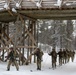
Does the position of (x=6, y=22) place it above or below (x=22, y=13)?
below

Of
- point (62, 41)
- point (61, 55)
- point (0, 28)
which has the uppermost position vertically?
point (0, 28)

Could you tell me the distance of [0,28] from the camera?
78.6 feet

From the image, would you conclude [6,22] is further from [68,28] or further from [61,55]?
[68,28]

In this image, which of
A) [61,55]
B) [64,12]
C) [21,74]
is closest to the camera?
[21,74]

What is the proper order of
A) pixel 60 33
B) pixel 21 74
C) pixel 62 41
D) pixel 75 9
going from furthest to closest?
pixel 62 41
pixel 60 33
pixel 75 9
pixel 21 74

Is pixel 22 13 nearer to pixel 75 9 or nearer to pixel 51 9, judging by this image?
pixel 51 9

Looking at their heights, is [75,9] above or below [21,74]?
above

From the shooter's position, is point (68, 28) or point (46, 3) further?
point (68, 28)

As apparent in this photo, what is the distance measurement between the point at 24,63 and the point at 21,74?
174 inches

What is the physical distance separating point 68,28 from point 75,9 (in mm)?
32750

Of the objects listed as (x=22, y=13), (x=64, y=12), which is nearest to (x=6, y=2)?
(x=22, y=13)

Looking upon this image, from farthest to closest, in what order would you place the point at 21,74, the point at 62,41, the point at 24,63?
1. the point at 62,41
2. the point at 24,63
3. the point at 21,74

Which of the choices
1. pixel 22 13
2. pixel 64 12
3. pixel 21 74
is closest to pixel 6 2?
pixel 22 13

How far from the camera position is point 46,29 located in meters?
53.8
